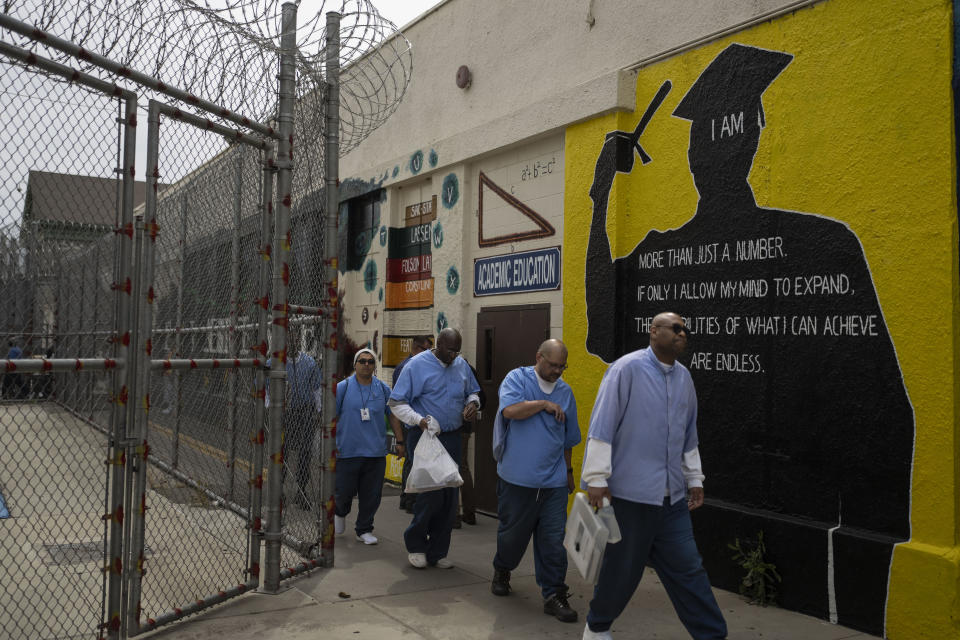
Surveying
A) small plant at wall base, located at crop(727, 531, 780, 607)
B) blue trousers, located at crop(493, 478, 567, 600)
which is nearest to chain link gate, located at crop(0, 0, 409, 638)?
blue trousers, located at crop(493, 478, 567, 600)

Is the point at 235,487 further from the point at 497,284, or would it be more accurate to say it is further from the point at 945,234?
the point at 945,234

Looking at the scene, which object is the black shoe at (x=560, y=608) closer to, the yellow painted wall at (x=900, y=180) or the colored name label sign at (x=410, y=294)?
the yellow painted wall at (x=900, y=180)

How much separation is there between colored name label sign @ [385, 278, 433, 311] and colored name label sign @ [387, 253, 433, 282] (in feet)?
0.21

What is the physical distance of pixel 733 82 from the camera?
20.0 ft

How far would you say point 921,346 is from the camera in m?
4.84

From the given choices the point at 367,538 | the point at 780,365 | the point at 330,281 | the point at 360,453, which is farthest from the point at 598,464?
the point at 367,538

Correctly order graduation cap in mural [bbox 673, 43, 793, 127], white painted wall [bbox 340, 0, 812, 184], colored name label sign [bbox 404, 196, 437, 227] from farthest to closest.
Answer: colored name label sign [bbox 404, 196, 437, 227] < white painted wall [bbox 340, 0, 812, 184] < graduation cap in mural [bbox 673, 43, 793, 127]

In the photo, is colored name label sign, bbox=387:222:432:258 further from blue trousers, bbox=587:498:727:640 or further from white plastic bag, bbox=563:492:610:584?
blue trousers, bbox=587:498:727:640

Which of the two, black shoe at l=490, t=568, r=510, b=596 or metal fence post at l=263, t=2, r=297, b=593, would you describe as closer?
metal fence post at l=263, t=2, r=297, b=593

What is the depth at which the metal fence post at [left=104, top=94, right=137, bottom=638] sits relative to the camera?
4230 millimetres

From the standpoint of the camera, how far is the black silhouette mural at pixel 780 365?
198 inches

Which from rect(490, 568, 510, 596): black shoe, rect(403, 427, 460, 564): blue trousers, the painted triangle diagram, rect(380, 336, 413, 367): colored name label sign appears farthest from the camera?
rect(380, 336, 413, 367): colored name label sign

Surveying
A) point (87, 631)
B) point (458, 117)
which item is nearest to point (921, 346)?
point (87, 631)

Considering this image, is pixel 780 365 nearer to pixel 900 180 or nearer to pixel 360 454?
pixel 900 180
